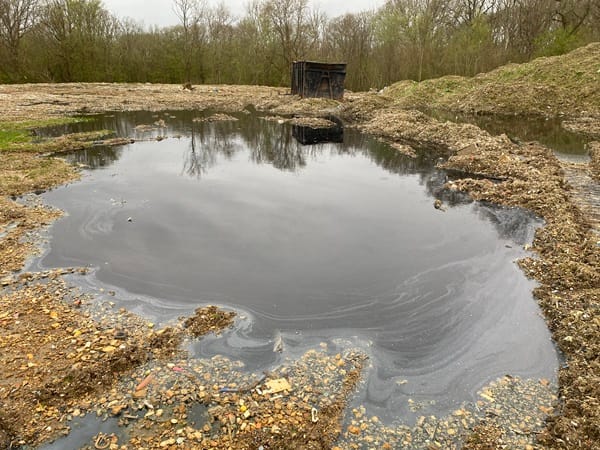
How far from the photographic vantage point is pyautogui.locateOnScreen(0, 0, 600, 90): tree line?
2736cm

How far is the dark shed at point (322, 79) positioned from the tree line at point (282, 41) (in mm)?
9374

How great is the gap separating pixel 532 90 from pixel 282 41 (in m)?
20.2

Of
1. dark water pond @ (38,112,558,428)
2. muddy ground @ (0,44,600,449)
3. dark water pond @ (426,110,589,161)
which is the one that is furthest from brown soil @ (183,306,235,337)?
dark water pond @ (426,110,589,161)

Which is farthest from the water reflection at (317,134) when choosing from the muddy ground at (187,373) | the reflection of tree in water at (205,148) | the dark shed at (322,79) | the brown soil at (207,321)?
the brown soil at (207,321)

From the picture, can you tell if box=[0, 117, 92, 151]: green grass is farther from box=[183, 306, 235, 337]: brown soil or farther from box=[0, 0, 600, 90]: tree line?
box=[0, 0, 600, 90]: tree line

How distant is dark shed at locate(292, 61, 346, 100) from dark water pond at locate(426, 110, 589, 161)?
5024 mm

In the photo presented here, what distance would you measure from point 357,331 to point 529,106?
19.8 m

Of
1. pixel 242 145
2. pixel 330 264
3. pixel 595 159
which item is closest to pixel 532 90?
pixel 595 159

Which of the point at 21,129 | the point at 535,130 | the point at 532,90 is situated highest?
the point at 532,90

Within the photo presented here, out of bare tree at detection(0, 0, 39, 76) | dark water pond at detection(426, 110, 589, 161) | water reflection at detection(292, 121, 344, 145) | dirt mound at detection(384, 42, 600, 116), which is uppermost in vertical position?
bare tree at detection(0, 0, 39, 76)

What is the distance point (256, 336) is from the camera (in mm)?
4102

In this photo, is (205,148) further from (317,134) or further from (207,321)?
(207,321)

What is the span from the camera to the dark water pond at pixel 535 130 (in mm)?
12141

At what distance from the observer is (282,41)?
3316 cm
